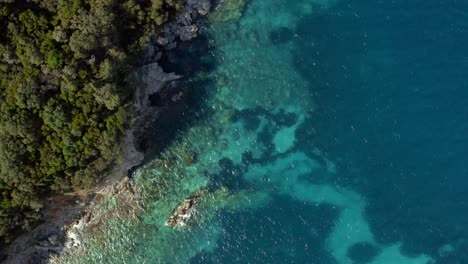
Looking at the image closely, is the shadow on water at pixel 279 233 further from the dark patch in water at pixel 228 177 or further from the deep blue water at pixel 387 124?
the dark patch in water at pixel 228 177

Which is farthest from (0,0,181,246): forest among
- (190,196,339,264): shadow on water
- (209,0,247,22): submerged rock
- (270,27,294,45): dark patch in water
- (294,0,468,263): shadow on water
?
(294,0,468,263): shadow on water

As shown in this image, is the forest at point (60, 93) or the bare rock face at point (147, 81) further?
the bare rock face at point (147, 81)

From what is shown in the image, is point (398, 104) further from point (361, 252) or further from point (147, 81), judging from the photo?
point (147, 81)

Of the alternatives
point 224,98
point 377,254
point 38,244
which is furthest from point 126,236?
point 377,254

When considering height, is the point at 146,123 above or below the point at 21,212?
above

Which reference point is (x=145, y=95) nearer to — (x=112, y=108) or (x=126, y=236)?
(x=112, y=108)

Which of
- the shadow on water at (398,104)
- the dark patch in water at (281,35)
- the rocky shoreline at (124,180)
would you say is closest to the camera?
the rocky shoreline at (124,180)

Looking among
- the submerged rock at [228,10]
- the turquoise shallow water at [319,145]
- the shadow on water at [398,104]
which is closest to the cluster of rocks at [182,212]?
the turquoise shallow water at [319,145]
